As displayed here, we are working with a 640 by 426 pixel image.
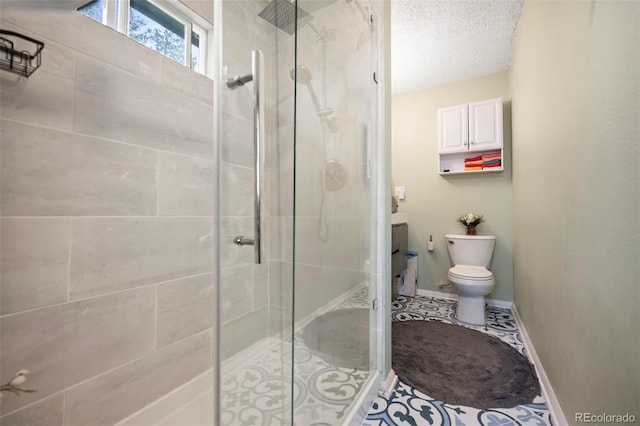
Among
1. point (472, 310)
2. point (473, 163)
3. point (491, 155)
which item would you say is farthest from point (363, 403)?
point (491, 155)

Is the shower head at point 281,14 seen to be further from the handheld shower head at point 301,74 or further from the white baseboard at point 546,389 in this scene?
the white baseboard at point 546,389

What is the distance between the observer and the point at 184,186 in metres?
1.32

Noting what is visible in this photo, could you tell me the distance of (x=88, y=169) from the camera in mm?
997

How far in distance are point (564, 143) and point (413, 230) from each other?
200cm

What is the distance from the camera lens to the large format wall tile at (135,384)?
3.18 feet

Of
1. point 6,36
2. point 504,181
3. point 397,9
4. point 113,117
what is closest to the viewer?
point 6,36

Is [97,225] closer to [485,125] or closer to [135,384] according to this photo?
[135,384]

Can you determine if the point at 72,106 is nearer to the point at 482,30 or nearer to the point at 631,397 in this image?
the point at 631,397

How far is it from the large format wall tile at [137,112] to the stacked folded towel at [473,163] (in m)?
2.52

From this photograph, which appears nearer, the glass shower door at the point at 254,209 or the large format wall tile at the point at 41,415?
the glass shower door at the point at 254,209

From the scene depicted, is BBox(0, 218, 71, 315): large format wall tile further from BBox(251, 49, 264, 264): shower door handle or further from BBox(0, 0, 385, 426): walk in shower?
BBox(251, 49, 264, 264): shower door handle

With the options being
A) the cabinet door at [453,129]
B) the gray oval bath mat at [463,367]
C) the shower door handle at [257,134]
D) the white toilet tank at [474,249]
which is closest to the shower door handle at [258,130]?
the shower door handle at [257,134]

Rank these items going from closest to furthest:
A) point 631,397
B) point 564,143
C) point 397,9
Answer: point 631,397, point 564,143, point 397,9

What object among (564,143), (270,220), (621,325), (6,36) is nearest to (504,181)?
(564,143)
